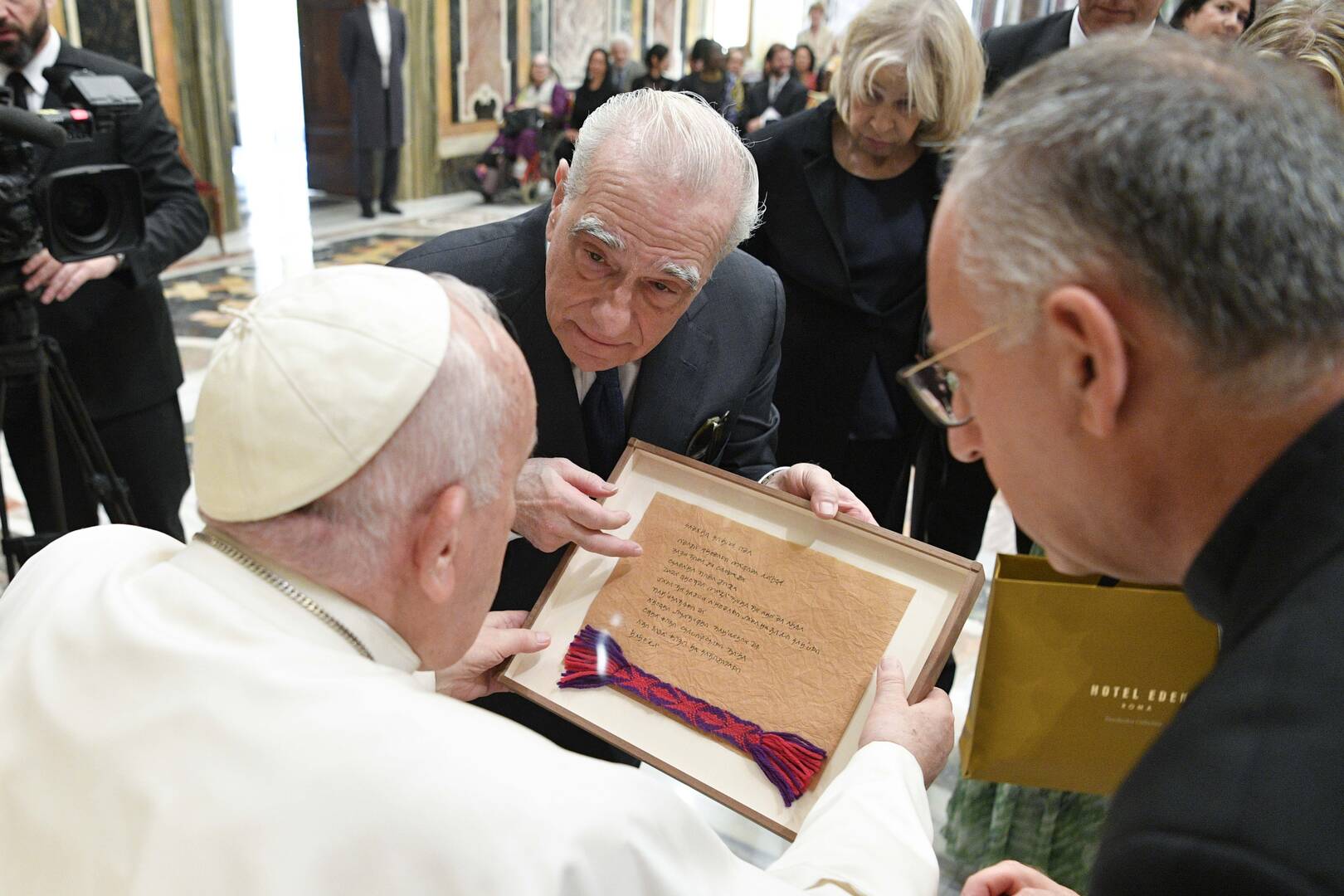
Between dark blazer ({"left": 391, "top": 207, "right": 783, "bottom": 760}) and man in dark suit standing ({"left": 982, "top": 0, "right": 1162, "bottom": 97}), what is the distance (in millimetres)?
1470

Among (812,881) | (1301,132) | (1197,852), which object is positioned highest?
(1301,132)

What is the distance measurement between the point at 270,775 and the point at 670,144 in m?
1.24

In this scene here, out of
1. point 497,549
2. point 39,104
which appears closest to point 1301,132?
point 497,549

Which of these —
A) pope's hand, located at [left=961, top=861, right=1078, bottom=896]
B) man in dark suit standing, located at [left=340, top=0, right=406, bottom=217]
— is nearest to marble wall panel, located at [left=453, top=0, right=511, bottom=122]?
man in dark suit standing, located at [left=340, top=0, right=406, bottom=217]

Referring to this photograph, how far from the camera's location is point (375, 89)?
11.0 m

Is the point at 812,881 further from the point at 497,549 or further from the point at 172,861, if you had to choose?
the point at 172,861

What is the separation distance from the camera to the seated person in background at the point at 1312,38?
2174mm

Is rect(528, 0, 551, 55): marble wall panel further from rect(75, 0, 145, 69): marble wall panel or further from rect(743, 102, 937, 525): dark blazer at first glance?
rect(743, 102, 937, 525): dark blazer

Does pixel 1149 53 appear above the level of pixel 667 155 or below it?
above

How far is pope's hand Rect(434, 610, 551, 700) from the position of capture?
1.66 m

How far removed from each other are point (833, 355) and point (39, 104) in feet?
7.77

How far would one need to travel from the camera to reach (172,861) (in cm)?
93

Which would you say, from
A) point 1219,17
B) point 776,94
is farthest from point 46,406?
point 776,94

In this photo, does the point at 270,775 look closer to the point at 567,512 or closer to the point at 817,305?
the point at 567,512
